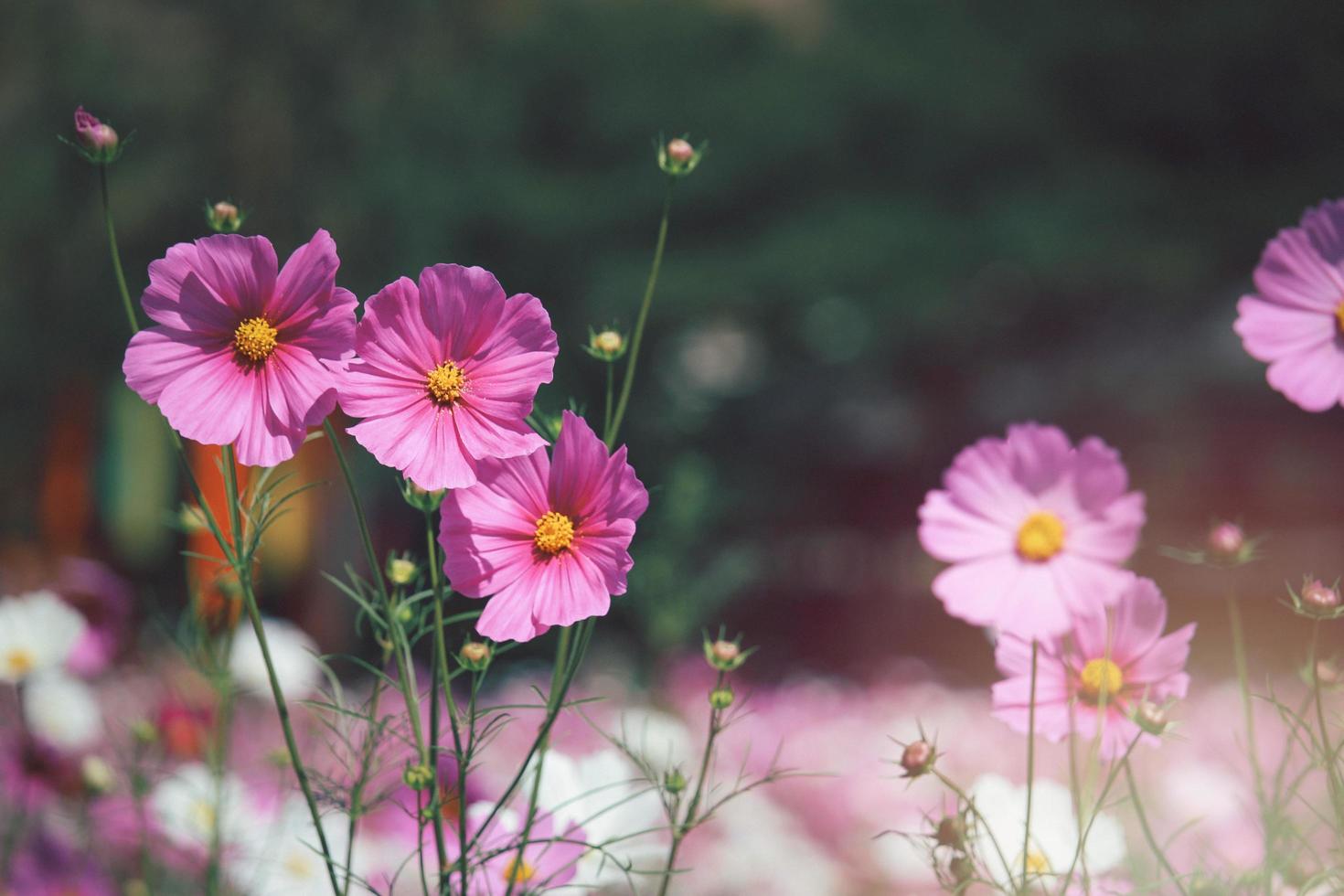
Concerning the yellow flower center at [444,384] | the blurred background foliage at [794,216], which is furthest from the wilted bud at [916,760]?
the blurred background foliage at [794,216]

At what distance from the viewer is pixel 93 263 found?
4.11 metres

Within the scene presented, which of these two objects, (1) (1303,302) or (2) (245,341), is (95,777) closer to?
(2) (245,341)

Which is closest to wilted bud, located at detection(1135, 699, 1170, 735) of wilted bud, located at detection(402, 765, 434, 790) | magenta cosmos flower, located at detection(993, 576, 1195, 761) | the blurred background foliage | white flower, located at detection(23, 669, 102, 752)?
magenta cosmos flower, located at detection(993, 576, 1195, 761)

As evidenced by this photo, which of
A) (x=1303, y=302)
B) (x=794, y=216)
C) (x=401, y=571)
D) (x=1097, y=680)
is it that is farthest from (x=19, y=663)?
(x=794, y=216)

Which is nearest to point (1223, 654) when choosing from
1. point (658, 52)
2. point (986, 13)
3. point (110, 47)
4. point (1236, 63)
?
point (1236, 63)

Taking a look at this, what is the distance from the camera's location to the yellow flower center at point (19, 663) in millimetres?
966

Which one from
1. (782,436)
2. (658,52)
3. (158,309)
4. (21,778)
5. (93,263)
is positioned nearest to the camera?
(158,309)

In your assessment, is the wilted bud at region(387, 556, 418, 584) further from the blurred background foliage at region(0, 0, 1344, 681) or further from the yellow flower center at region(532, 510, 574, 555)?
the blurred background foliage at region(0, 0, 1344, 681)

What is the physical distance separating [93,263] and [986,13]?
3.17m

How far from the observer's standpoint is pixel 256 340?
0.50 meters

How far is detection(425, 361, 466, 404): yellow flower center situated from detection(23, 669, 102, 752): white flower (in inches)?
29.2

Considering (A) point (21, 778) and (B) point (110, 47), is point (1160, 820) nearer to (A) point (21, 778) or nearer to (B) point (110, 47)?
(A) point (21, 778)

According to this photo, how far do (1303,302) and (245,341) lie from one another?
0.49 metres

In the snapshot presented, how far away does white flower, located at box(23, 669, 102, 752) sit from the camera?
1111 millimetres
